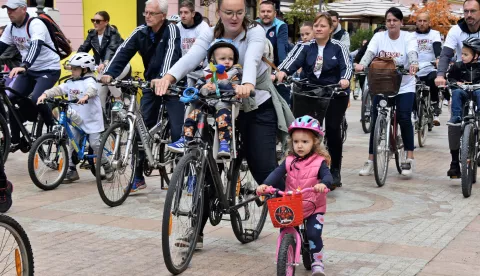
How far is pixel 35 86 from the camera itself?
10.2m

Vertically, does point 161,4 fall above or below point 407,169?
above

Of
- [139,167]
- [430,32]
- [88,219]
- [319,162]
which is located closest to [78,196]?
[139,167]

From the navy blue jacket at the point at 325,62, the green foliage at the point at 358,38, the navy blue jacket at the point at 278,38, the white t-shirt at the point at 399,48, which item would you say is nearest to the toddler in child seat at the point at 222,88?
the navy blue jacket at the point at 325,62

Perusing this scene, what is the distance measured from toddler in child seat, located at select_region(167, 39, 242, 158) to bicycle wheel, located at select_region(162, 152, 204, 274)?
0.23m

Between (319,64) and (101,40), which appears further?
(101,40)

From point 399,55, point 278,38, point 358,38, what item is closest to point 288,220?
point 399,55

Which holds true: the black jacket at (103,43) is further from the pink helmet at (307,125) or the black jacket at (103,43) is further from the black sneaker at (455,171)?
the pink helmet at (307,125)

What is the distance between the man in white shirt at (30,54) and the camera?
9.91 metres

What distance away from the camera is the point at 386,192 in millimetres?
9219

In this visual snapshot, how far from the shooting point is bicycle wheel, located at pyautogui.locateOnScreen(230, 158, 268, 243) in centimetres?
624

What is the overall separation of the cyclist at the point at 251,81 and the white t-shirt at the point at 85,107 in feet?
11.4

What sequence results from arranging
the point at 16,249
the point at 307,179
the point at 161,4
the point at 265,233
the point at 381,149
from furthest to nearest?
the point at 381,149
the point at 161,4
the point at 265,233
the point at 307,179
the point at 16,249

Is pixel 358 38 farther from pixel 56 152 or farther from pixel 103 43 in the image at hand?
pixel 56 152

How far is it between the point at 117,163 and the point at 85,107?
1.61m
